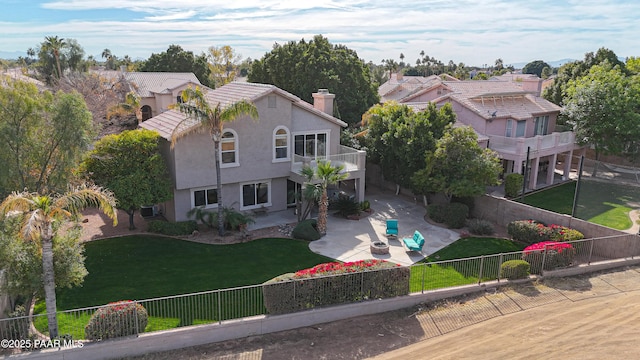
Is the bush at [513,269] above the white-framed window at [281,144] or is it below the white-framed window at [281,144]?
below

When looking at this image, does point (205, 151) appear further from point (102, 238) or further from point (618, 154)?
point (618, 154)

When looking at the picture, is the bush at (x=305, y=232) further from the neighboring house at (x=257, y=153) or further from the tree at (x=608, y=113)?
the tree at (x=608, y=113)

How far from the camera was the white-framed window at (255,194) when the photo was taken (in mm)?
24875

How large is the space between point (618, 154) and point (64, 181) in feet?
112

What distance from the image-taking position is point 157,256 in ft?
63.5

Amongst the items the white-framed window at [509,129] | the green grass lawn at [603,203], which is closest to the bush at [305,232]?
the green grass lawn at [603,203]

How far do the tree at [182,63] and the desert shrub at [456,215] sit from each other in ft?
157

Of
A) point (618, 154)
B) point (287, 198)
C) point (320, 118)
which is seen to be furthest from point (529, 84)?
point (287, 198)

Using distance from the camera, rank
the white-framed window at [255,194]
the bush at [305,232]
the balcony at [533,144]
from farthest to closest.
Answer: the balcony at [533,144]
the white-framed window at [255,194]
the bush at [305,232]

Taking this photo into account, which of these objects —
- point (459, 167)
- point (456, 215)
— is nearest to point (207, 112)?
point (459, 167)

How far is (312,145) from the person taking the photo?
26219 millimetres

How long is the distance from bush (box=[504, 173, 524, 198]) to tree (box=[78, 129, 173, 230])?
1997 cm

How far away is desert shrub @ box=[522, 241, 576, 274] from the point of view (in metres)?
17.1

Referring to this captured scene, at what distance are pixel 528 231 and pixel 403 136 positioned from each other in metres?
8.51
